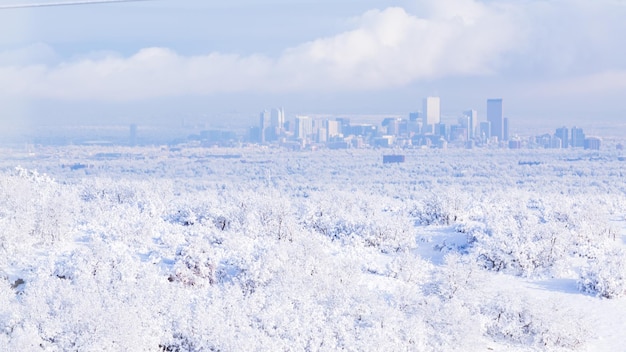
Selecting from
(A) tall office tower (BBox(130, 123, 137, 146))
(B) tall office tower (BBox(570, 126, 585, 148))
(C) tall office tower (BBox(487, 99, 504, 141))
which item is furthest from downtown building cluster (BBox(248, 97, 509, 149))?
(A) tall office tower (BBox(130, 123, 137, 146))

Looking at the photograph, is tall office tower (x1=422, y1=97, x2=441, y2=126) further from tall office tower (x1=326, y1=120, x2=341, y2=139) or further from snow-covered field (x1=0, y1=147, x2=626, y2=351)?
tall office tower (x1=326, y1=120, x2=341, y2=139)

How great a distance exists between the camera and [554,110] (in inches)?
375

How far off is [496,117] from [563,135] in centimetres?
90

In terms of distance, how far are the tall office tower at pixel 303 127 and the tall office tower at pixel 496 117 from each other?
223 centimetres

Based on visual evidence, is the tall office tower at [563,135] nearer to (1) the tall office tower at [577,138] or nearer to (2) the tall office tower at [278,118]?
(1) the tall office tower at [577,138]

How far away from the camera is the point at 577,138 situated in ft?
32.1

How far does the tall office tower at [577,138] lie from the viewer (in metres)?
9.69

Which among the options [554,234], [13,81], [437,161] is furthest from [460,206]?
[13,81]

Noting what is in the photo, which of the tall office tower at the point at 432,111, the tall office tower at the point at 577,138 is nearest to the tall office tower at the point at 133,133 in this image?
the tall office tower at the point at 432,111

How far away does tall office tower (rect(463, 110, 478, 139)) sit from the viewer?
31.4 ft

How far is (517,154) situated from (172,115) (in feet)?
14.5

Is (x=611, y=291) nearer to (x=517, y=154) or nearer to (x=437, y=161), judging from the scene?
(x=517, y=154)

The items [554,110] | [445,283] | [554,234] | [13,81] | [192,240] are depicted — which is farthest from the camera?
[13,81]

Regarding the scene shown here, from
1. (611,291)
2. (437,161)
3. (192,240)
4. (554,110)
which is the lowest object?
(611,291)
